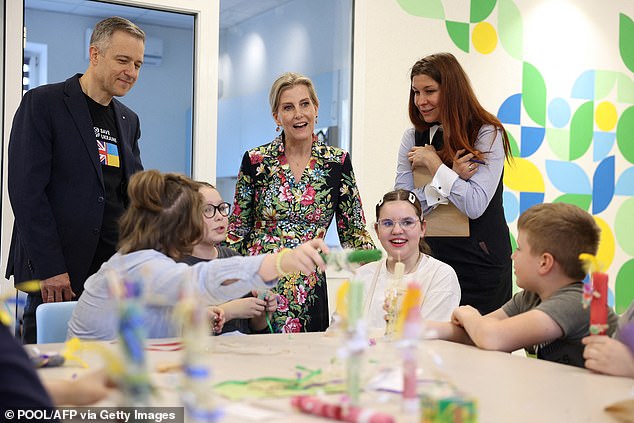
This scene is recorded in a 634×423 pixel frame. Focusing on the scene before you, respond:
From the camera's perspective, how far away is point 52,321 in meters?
2.22

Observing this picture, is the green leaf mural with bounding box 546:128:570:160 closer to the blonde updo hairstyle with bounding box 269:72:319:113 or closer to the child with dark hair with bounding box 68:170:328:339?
the blonde updo hairstyle with bounding box 269:72:319:113

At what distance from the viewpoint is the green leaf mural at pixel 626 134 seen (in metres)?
5.36

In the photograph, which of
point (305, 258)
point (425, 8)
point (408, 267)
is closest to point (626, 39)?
point (425, 8)

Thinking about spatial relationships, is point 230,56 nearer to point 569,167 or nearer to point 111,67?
point 111,67

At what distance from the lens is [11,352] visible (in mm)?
1011

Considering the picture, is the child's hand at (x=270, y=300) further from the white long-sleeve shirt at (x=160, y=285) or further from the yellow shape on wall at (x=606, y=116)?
the yellow shape on wall at (x=606, y=116)

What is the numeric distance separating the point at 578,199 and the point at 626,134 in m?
0.63

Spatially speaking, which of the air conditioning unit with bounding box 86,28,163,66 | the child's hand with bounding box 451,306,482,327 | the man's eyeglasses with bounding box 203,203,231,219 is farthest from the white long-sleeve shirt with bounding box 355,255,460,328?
the air conditioning unit with bounding box 86,28,163,66

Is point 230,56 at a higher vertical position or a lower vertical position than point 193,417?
higher

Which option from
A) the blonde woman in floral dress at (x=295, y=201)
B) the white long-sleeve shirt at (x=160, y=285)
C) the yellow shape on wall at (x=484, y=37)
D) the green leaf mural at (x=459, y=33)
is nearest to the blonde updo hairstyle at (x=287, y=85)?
the blonde woman in floral dress at (x=295, y=201)

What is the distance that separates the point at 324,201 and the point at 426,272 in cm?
50

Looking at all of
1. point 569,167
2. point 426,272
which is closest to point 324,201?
point 426,272

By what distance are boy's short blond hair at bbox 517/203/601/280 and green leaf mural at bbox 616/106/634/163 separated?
363 centimetres

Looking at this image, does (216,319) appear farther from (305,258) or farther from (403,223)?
(403,223)
